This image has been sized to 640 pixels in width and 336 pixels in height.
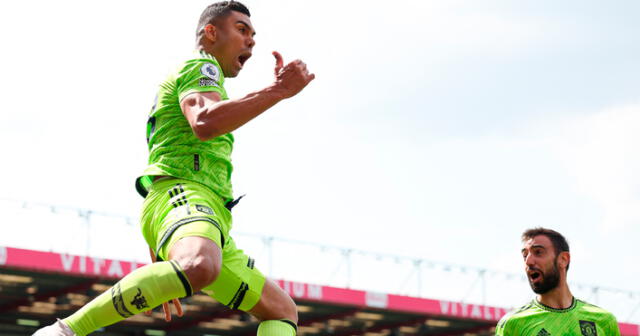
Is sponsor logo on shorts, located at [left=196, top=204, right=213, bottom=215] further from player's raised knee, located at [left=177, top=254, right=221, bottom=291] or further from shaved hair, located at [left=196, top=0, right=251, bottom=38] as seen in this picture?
shaved hair, located at [left=196, top=0, right=251, bottom=38]

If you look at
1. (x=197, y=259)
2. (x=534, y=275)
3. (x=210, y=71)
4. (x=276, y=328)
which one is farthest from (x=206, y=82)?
(x=534, y=275)

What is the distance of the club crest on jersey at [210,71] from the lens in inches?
183

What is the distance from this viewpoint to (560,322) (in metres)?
6.05

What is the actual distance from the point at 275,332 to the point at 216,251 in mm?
833

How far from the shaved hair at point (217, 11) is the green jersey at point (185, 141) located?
219 mm

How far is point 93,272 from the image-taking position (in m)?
18.7

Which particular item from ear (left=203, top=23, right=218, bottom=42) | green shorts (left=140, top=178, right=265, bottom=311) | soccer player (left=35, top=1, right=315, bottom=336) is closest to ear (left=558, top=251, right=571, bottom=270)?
soccer player (left=35, top=1, right=315, bottom=336)

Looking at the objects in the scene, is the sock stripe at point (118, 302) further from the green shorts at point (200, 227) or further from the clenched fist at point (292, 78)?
the clenched fist at point (292, 78)

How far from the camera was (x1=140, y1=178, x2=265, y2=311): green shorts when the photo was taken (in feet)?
14.5

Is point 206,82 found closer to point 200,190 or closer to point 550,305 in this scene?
point 200,190

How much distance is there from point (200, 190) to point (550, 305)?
2614 mm

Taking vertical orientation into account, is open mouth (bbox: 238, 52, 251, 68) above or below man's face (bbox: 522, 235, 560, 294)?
above

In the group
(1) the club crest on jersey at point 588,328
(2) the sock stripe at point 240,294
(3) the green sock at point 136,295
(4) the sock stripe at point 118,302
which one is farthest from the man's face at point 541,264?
(4) the sock stripe at point 118,302

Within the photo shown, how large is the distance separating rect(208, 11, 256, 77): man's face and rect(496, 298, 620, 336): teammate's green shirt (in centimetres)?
242
